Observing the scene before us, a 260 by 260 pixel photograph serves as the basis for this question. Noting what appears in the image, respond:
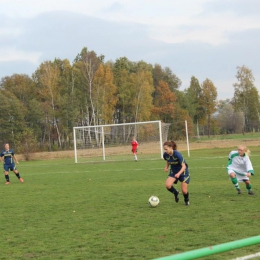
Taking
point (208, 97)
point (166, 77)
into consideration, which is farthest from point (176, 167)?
point (166, 77)

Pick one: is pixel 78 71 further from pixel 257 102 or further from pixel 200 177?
pixel 200 177

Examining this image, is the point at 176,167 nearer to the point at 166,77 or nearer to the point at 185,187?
the point at 185,187

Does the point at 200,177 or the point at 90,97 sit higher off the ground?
the point at 90,97

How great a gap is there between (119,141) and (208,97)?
48345 mm

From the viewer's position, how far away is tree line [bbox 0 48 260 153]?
64.2 metres

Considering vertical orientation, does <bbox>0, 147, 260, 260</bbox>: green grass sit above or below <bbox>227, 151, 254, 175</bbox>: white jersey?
below

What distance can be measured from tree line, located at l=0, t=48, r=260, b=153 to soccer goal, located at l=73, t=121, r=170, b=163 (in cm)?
2281

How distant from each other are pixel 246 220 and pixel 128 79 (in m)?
61.9

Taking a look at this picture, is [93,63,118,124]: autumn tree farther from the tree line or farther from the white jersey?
the white jersey

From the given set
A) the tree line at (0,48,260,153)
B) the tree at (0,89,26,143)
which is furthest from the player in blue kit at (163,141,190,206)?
the tree at (0,89,26,143)

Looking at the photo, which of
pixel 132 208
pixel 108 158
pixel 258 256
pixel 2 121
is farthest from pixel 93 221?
pixel 2 121

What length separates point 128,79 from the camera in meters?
69.4

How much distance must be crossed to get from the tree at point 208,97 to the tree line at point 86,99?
0.58 ft

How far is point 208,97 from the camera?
264 ft
